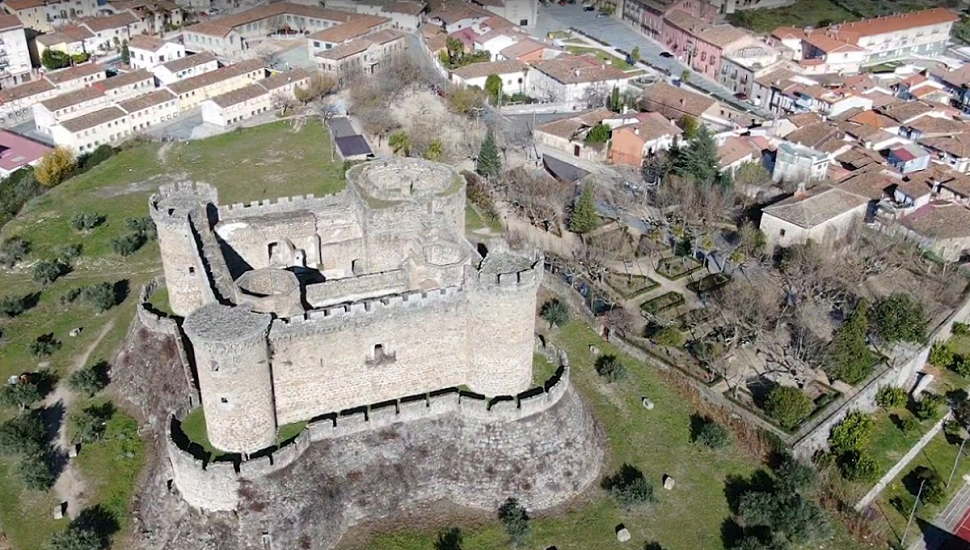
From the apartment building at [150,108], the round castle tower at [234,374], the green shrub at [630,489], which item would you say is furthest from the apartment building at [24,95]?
the green shrub at [630,489]

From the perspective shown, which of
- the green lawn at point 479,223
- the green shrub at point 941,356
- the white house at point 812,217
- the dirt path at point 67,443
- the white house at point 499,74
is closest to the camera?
the dirt path at point 67,443

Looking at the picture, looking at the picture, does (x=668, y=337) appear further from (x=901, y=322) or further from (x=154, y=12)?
(x=154, y=12)

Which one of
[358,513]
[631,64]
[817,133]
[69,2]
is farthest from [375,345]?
[69,2]

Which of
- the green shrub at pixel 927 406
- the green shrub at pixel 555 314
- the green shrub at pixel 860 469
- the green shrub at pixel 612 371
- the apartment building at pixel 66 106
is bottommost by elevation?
the green shrub at pixel 927 406

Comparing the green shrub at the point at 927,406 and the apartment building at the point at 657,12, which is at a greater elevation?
the apartment building at the point at 657,12

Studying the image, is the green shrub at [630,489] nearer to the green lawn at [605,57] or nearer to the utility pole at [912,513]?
the utility pole at [912,513]

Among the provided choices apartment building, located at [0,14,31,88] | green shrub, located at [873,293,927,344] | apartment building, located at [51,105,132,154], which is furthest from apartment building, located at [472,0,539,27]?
green shrub, located at [873,293,927,344]

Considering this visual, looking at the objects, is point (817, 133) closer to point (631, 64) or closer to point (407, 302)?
point (631, 64)
